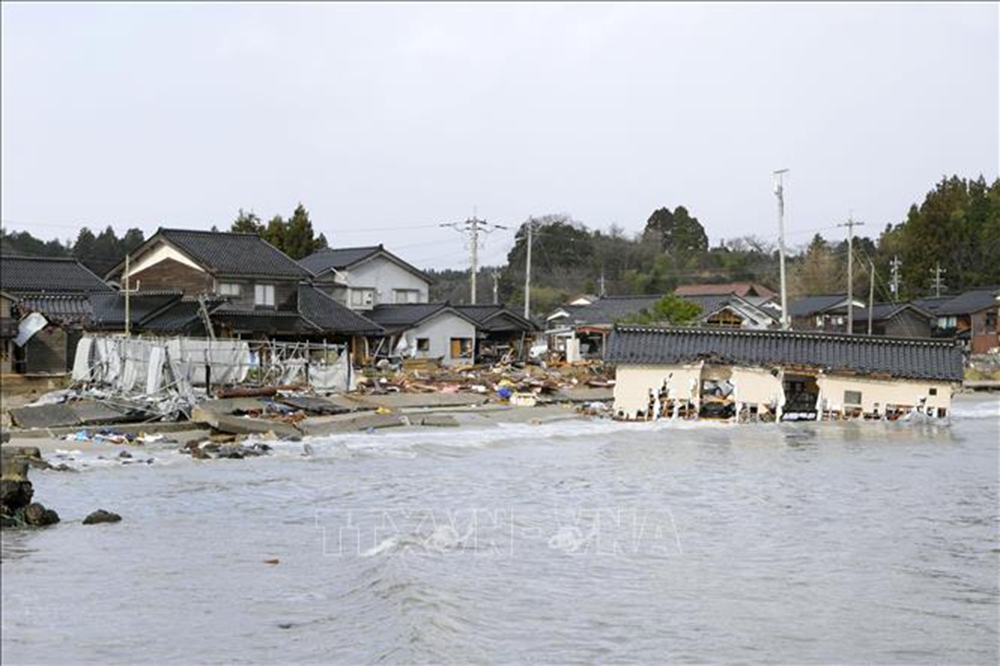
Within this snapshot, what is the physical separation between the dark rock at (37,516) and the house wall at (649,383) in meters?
21.9

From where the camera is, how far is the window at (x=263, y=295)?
133 ft

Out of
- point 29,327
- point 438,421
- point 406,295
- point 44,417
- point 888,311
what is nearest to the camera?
point 44,417

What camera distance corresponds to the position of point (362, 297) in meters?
51.8

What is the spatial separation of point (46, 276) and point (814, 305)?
1711 inches

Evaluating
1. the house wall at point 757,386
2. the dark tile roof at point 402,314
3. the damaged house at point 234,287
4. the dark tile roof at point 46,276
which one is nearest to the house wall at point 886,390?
the house wall at point 757,386

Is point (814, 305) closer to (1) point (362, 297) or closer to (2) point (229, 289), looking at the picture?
(1) point (362, 297)

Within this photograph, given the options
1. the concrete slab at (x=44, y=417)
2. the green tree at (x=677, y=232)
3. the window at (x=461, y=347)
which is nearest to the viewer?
the concrete slab at (x=44, y=417)

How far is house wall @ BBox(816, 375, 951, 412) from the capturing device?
3281 centimetres

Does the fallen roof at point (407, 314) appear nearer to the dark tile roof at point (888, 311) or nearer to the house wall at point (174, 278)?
the house wall at point (174, 278)

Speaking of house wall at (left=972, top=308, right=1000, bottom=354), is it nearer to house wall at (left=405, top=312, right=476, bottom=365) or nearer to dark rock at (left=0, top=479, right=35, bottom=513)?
house wall at (left=405, top=312, right=476, bottom=365)

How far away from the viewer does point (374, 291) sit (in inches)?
2062

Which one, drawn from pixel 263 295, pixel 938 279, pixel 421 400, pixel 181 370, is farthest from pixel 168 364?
A: pixel 938 279

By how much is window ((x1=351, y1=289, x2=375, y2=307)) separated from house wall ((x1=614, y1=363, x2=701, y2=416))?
21388mm

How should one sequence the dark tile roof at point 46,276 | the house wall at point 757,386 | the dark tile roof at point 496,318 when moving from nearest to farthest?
1. the house wall at point 757,386
2. the dark tile roof at point 46,276
3. the dark tile roof at point 496,318
